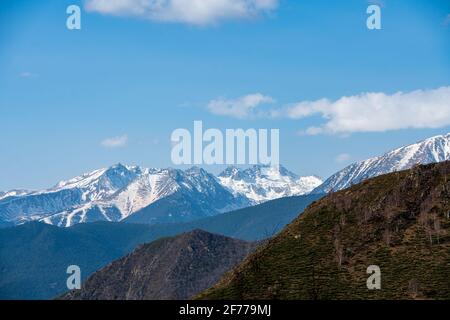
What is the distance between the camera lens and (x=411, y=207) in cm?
19038

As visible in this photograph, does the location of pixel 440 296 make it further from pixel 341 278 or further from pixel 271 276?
pixel 271 276

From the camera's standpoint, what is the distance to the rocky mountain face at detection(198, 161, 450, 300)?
502 feet

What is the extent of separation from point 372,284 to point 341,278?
9774 mm

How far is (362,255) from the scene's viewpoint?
17300cm

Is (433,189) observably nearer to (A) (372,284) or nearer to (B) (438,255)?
(B) (438,255)

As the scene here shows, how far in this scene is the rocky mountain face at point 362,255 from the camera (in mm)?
153125
